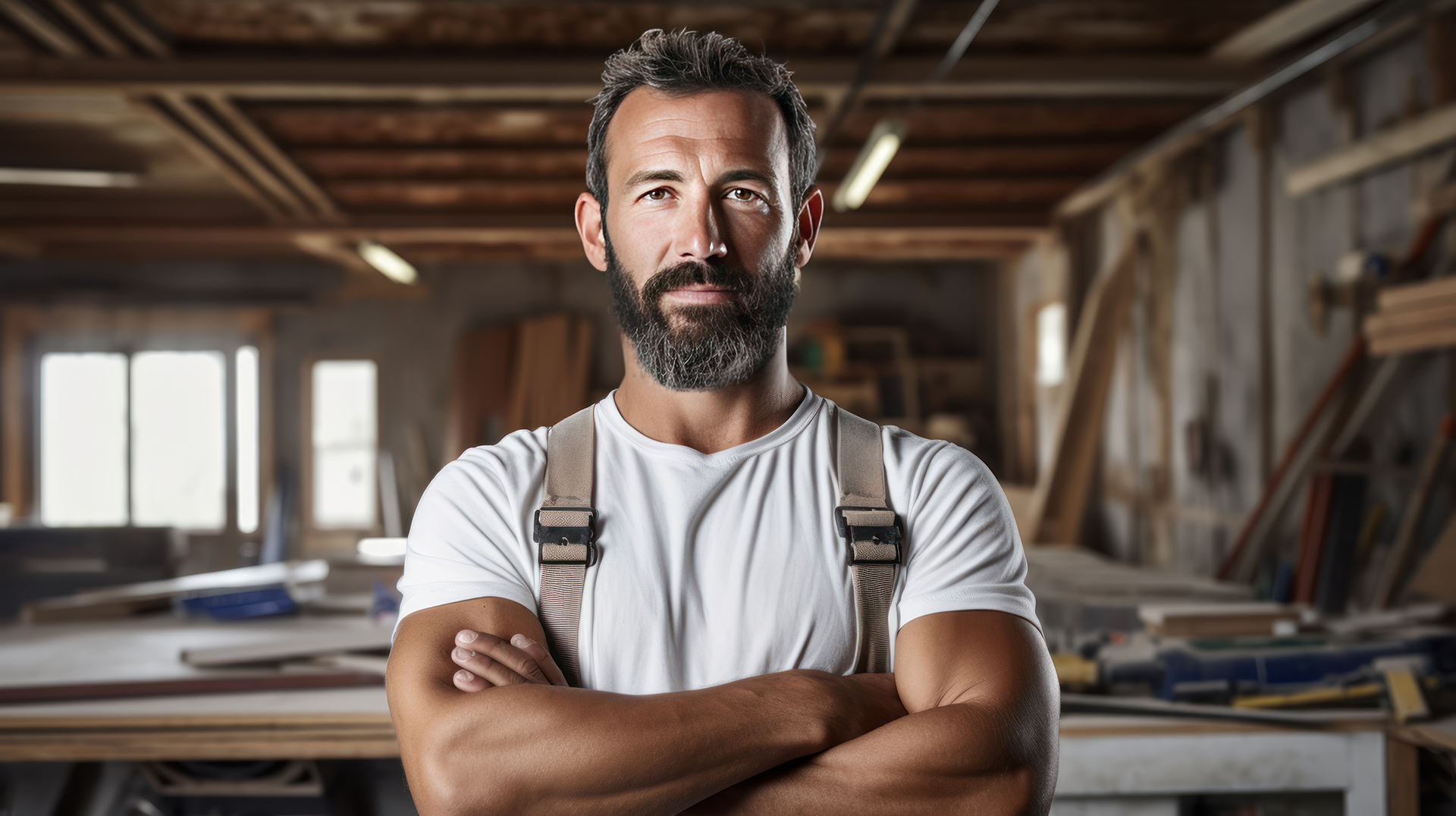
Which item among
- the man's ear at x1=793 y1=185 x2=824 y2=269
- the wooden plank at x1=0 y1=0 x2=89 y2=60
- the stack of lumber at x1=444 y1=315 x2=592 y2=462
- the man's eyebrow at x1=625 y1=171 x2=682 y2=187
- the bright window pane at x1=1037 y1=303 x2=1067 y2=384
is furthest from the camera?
the stack of lumber at x1=444 y1=315 x2=592 y2=462

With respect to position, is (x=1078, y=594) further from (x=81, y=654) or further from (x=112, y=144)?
(x=112, y=144)

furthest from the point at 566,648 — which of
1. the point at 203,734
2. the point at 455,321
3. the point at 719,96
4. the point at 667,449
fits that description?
the point at 455,321

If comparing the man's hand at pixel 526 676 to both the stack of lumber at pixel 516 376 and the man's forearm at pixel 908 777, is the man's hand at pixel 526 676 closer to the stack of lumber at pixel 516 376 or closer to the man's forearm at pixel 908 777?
the man's forearm at pixel 908 777

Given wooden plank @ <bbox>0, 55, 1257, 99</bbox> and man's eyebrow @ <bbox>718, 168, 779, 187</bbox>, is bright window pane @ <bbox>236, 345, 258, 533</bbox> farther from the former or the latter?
man's eyebrow @ <bbox>718, 168, 779, 187</bbox>

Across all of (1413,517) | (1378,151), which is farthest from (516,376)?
(1413,517)

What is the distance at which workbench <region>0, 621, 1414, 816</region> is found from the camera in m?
2.34

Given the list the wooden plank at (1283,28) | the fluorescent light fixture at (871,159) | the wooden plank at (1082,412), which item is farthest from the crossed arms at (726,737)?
the wooden plank at (1082,412)

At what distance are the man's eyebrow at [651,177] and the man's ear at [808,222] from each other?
0.23m

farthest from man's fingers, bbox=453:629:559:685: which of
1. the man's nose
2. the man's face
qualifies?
the man's nose

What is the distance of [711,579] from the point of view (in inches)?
56.6

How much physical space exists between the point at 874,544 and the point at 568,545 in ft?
1.47

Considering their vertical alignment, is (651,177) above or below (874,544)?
above

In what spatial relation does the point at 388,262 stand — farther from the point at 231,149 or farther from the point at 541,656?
the point at 541,656

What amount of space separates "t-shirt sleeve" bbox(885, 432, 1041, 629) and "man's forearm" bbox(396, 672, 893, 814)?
24cm
